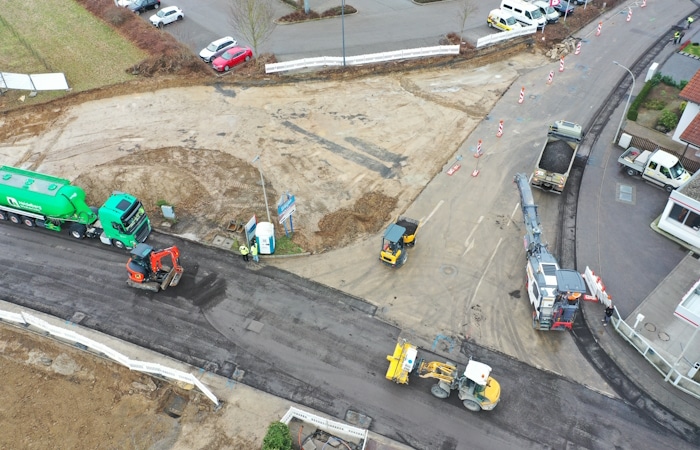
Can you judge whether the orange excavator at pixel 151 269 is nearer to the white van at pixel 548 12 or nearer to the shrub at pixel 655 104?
the shrub at pixel 655 104

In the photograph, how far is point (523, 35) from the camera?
49.1 meters

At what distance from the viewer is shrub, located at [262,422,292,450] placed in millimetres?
19562

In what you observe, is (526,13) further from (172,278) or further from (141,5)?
(172,278)

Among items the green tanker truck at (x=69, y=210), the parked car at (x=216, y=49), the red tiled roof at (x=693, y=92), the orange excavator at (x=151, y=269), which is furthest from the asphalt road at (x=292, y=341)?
the red tiled roof at (x=693, y=92)

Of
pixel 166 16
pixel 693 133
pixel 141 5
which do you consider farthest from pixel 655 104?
pixel 141 5

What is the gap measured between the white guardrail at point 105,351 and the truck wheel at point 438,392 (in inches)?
381

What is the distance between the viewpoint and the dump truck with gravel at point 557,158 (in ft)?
105

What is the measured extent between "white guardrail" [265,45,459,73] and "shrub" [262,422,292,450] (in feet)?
106

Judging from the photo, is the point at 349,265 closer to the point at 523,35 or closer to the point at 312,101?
the point at 312,101

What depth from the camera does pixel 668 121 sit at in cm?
3778

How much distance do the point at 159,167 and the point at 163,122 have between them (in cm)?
599

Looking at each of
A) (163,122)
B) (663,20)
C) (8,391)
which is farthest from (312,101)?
(663,20)

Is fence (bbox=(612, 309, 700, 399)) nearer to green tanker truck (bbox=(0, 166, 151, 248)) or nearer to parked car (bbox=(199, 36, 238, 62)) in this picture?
green tanker truck (bbox=(0, 166, 151, 248))

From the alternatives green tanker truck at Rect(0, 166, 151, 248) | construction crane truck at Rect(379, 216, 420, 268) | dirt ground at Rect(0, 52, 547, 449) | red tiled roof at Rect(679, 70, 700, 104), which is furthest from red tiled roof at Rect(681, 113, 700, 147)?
green tanker truck at Rect(0, 166, 151, 248)
